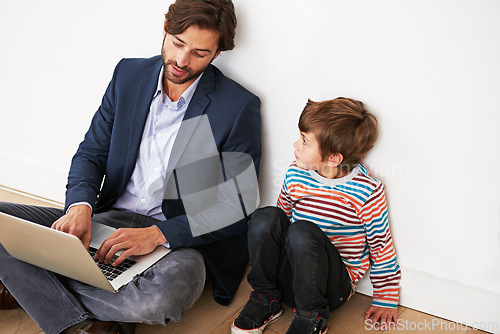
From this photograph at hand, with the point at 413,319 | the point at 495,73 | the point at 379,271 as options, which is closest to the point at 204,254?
the point at 379,271

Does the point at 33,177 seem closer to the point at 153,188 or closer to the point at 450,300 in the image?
the point at 153,188

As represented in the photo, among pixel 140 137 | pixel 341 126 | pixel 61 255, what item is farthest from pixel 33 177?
pixel 341 126

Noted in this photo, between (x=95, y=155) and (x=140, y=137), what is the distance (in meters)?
0.21

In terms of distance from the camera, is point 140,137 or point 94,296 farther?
point 140,137

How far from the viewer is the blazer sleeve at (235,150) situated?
170cm

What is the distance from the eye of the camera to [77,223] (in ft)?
5.43

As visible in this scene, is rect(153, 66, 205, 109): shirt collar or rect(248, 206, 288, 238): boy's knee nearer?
rect(248, 206, 288, 238): boy's knee

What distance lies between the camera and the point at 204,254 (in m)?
1.76

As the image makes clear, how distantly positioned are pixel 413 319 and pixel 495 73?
0.82 m

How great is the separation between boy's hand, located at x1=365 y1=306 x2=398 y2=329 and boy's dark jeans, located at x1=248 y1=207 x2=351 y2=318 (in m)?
0.10

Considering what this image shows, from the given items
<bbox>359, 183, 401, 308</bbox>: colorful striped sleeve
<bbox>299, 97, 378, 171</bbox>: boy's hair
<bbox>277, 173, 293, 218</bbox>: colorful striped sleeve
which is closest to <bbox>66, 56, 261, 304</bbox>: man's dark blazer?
<bbox>277, 173, 293, 218</bbox>: colorful striped sleeve

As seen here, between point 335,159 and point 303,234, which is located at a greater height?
point 335,159

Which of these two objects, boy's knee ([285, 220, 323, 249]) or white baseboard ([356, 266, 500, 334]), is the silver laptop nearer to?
boy's knee ([285, 220, 323, 249])

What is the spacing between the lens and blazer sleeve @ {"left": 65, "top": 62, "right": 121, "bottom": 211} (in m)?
1.82
